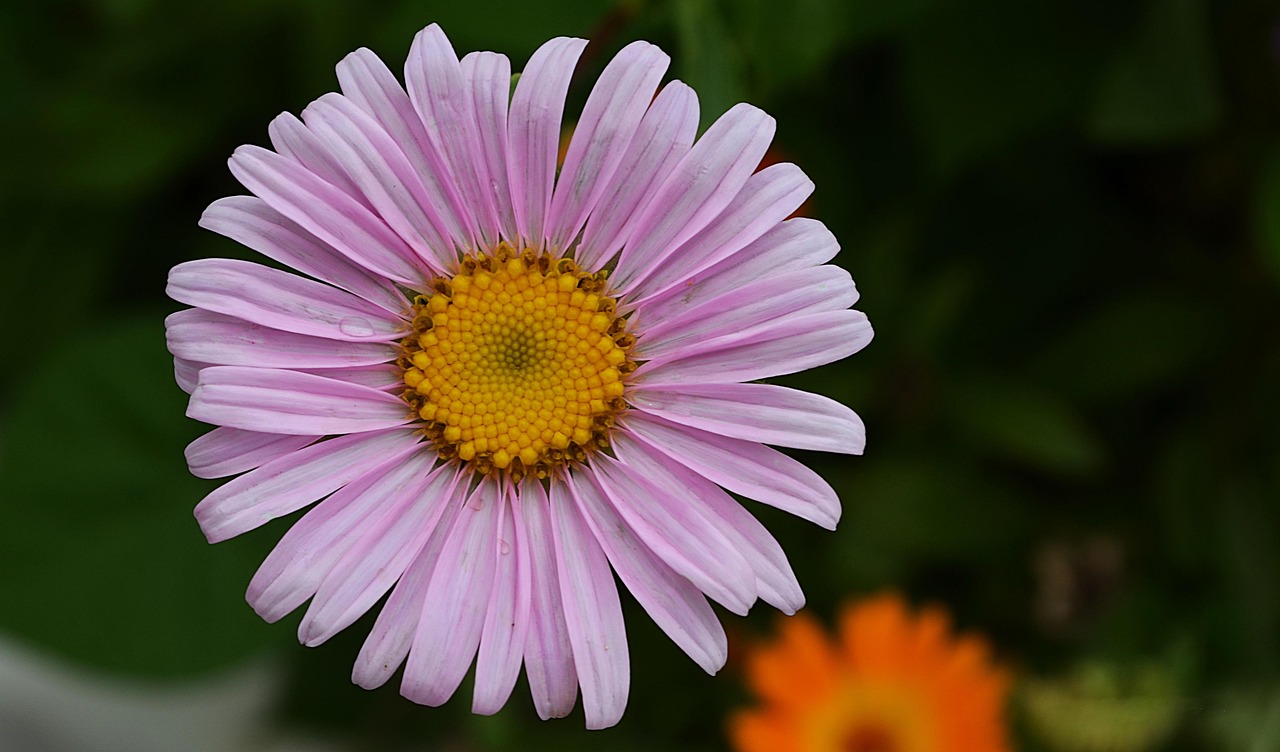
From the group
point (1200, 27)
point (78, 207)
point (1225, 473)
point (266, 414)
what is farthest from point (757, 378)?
point (78, 207)

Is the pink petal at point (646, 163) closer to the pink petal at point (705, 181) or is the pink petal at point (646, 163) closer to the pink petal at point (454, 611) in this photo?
the pink petal at point (705, 181)

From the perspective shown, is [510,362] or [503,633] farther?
[510,362]

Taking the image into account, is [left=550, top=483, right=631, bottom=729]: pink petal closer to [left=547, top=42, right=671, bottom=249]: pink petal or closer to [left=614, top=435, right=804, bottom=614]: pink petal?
[left=614, top=435, right=804, bottom=614]: pink petal

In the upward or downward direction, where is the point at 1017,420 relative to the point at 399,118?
downward

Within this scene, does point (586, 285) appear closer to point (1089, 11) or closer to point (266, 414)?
point (266, 414)

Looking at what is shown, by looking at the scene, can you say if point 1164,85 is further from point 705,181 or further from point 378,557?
point 378,557

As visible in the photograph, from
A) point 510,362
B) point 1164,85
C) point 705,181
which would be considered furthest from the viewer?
point 1164,85

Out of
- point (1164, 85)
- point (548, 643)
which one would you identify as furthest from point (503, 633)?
point (1164, 85)
